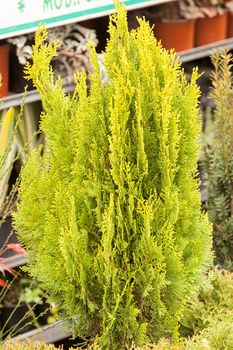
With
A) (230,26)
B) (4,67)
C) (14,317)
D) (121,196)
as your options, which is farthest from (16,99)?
(230,26)

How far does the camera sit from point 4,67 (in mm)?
4238

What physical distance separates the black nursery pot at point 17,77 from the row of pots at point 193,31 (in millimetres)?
919

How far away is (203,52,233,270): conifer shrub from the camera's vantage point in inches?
159

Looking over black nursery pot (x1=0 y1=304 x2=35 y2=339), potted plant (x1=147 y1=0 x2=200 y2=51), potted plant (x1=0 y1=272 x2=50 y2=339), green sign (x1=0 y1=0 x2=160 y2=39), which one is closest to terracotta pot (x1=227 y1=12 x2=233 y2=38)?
potted plant (x1=147 y1=0 x2=200 y2=51)

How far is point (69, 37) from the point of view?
4.48m

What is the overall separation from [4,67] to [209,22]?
1391mm

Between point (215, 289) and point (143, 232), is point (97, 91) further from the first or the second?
point (215, 289)

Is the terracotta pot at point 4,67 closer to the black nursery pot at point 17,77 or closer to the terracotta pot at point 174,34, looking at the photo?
the black nursery pot at point 17,77

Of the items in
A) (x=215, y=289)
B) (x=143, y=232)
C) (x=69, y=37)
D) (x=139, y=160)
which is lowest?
(x=215, y=289)

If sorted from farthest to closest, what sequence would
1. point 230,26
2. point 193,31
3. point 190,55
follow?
point 230,26 < point 193,31 < point 190,55

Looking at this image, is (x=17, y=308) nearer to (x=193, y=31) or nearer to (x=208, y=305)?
(x=208, y=305)

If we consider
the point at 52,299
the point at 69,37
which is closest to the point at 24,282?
the point at 69,37

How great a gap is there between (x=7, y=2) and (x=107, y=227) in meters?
1.43

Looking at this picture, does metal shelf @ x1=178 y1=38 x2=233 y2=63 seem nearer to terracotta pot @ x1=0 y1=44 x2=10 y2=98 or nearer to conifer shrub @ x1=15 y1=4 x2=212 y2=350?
terracotta pot @ x1=0 y1=44 x2=10 y2=98
